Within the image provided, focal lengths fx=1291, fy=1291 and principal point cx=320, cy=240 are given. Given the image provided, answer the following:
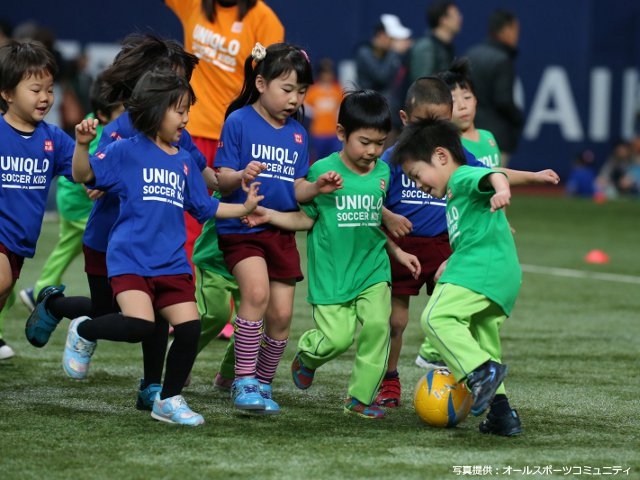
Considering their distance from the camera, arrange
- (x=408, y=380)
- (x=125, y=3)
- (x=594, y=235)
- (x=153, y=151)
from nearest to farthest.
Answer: (x=153, y=151)
(x=408, y=380)
(x=594, y=235)
(x=125, y=3)

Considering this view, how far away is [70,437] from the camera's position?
5176 mm

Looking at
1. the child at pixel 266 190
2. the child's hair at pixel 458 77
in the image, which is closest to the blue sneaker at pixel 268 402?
the child at pixel 266 190

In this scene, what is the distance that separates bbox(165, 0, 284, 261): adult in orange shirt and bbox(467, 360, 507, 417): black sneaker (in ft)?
9.72

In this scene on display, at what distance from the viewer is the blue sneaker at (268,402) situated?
5.76 metres

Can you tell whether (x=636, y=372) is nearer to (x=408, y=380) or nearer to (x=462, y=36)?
(x=408, y=380)

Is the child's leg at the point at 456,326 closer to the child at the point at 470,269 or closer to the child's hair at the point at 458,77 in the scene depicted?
the child at the point at 470,269

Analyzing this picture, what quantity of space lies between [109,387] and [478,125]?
7.02m

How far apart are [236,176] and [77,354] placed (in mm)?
1212

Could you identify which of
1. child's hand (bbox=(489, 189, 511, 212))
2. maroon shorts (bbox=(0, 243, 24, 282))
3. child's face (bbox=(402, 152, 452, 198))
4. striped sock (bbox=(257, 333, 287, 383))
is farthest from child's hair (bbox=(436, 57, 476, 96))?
maroon shorts (bbox=(0, 243, 24, 282))

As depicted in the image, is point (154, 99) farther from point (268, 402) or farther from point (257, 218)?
point (268, 402)

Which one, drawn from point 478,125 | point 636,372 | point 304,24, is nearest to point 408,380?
point 636,372

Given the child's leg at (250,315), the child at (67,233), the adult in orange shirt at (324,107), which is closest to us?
the child's leg at (250,315)

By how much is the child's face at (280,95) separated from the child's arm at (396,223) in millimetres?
658

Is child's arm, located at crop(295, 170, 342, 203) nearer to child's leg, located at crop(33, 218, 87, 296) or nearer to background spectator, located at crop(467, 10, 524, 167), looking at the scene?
child's leg, located at crop(33, 218, 87, 296)
